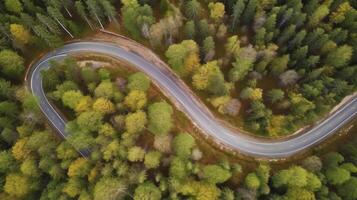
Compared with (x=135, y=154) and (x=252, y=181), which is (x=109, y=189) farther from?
(x=252, y=181)

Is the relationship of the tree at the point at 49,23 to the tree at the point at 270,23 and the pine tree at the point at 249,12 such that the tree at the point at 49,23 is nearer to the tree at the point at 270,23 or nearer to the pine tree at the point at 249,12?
the pine tree at the point at 249,12

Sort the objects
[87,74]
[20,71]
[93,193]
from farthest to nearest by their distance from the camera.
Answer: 1. [20,71]
2. [87,74]
3. [93,193]

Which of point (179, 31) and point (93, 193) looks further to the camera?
point (179, 31)

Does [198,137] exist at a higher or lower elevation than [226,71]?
lower

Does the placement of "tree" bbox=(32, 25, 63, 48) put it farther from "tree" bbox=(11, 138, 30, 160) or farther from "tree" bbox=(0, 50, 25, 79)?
"tree" bbox=(11, 138, 30, 160)

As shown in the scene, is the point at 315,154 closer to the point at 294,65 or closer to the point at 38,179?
the point at 294,65

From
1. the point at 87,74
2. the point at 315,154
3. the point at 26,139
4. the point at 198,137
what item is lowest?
the point at 315,154

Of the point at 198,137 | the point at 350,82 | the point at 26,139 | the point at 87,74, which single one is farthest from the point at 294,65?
the point at 26,139
